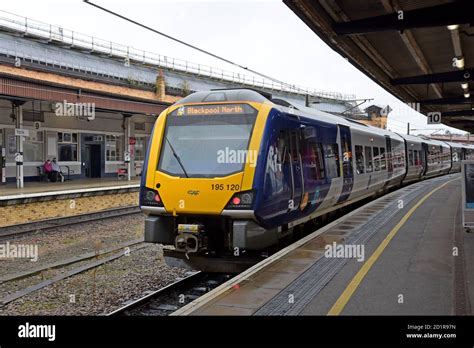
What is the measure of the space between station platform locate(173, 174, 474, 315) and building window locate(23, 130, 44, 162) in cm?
1892

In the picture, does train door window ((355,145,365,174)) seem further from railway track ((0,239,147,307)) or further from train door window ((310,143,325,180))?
railway track ((0,239,147,307))

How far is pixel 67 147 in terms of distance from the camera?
2705 cm

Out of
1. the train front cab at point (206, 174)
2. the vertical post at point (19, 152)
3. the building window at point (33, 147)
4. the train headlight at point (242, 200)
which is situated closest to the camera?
the train headlight at point (242, 200)

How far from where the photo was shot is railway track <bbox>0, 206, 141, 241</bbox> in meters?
13.7

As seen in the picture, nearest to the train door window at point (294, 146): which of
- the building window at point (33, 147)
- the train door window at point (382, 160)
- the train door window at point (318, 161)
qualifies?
the train door window at point (318, 161)

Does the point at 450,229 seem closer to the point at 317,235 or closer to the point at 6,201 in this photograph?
A: the point at 317,235

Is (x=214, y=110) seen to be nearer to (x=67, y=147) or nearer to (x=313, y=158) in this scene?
(x=313, y=158)

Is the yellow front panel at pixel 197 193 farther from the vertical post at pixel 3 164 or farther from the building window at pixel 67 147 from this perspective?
the building window at pixel 67 147

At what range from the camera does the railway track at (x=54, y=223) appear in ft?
45.0

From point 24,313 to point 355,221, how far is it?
7.80 meters

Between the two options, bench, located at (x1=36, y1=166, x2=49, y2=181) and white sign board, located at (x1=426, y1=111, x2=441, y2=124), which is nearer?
white sign board, located at (x1=426, y1=111, x2=441, y2=124)

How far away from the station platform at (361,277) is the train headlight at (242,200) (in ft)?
3.25

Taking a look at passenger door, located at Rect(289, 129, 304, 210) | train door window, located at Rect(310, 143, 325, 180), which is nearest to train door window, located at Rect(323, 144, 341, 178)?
train door window, located at Rect(310, 143, 325, 180)

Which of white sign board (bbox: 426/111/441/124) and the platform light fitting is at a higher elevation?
the platform light fitting
